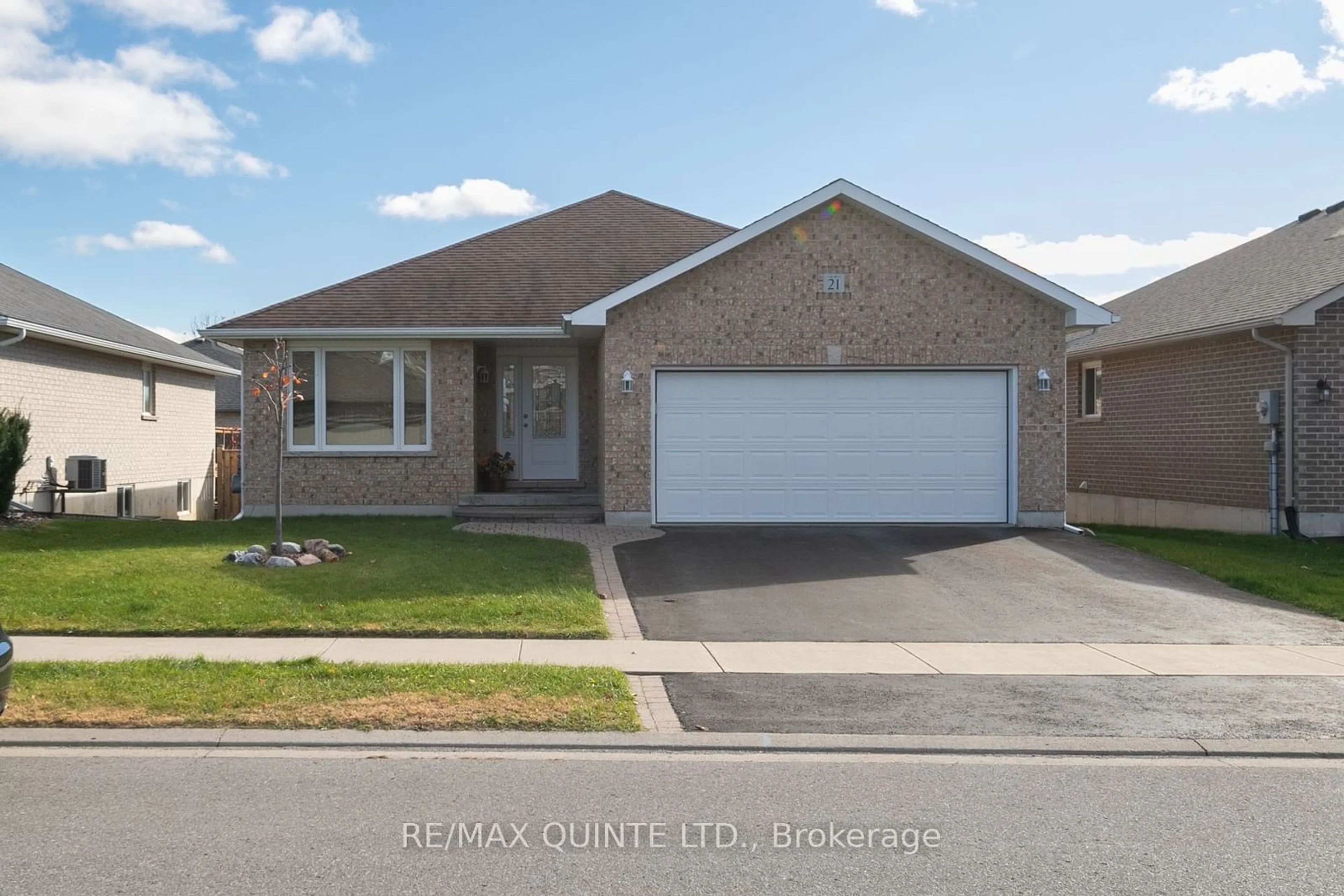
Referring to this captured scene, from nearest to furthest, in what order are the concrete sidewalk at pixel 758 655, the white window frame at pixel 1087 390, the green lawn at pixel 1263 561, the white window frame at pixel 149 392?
the concrete sidewalk at pixel 758 655, the green lawn at pixel 1263 561, the white window frame at pixel 1087 390, the white window frame at pixel 149 392

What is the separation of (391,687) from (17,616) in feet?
14.2

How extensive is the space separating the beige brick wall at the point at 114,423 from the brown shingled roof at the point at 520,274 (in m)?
4.01

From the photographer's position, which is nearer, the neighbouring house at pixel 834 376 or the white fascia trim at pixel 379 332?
the neighbouring house at pixel 834 376

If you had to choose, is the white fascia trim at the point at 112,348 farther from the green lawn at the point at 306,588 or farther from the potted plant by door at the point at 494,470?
the potted plant by door at the point at 494,470

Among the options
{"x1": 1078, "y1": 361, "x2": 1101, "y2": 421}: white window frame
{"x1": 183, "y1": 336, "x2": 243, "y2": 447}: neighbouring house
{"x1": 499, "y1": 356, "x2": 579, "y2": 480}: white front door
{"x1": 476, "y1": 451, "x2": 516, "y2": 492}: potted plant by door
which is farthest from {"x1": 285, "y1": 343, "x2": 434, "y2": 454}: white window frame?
{"x1": 183, "y1": 336, "x2": 243, "y2": 447}: neighbouring house

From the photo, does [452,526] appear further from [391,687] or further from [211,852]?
[211,852]

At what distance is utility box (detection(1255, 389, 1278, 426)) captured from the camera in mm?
16438

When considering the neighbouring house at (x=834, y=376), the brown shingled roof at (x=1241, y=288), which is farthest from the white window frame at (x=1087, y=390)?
the neighbouring house at (x=834, y=376)

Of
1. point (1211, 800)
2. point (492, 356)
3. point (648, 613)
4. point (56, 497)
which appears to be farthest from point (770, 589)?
point (56, 497)

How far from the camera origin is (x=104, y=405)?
2111 centimetres

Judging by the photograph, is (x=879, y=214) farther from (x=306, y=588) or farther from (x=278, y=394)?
(x=306, y=588)

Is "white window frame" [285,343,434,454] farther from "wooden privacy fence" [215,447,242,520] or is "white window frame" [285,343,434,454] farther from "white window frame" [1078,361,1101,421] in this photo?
"white window frame" [1078,361,1101,421]

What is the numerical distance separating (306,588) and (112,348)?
12382 mm

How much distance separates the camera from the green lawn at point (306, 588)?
374 inches
